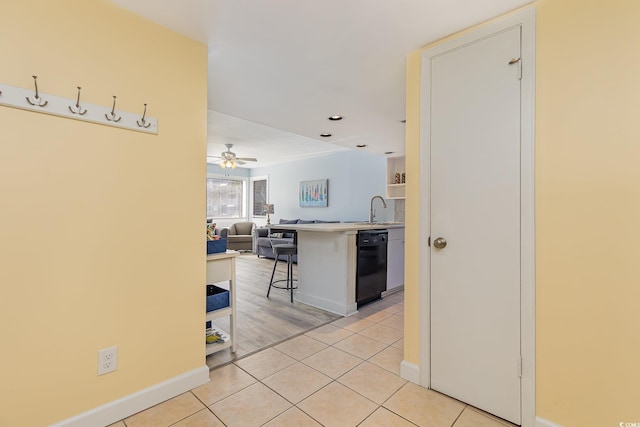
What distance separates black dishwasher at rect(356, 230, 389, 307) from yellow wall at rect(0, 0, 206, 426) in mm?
1909

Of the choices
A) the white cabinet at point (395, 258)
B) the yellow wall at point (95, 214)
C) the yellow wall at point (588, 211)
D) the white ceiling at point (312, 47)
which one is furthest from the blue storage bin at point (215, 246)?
the white cabinet at point (395, 258)

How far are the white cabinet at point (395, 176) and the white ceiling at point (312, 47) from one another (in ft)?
6.16

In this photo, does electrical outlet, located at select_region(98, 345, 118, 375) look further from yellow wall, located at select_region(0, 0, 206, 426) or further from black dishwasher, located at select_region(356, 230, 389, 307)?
black dishwasher, located at select_region(356, 230, 389, 307)

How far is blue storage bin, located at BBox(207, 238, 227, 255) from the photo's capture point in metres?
2.18

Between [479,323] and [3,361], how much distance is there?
2.35 meters

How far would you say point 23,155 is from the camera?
1318 mm

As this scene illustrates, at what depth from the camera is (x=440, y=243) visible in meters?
1.79

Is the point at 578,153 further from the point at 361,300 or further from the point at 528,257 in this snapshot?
the point at 361,300

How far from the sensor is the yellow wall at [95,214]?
1.31 meters

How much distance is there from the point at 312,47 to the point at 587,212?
181cm

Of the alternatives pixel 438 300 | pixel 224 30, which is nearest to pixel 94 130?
pixel 224 30

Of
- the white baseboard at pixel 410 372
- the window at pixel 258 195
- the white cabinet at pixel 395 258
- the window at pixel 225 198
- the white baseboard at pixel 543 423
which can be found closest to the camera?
the white baseboard at pixel 543 423

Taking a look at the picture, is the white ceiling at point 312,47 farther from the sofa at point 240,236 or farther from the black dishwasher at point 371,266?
the sofa at point 240,236

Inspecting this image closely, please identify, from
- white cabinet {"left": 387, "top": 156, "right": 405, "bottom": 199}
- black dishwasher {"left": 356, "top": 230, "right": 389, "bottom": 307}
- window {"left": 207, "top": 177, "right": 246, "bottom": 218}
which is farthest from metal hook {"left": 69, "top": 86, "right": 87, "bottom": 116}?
window {"left": 207, "top": 177, "right": 246, "bottom": 218}
